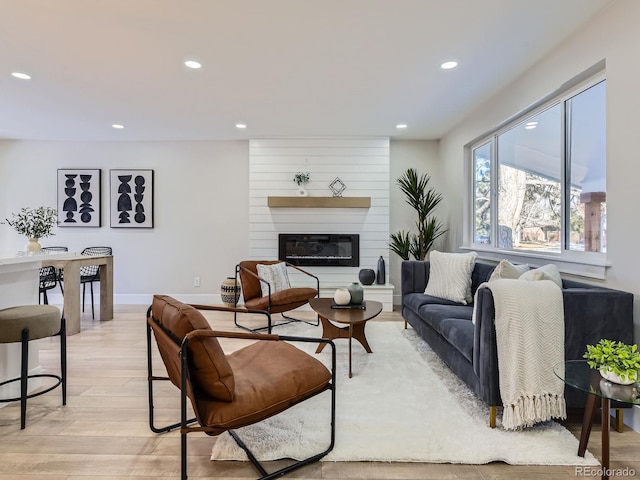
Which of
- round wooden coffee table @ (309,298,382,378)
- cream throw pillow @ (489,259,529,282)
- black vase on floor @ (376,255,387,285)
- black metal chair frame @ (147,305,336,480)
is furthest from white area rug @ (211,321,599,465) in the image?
black vase on floor @ (376,255,387,285)

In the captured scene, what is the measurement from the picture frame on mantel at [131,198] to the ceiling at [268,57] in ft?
3.33

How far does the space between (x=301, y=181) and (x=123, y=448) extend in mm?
3922

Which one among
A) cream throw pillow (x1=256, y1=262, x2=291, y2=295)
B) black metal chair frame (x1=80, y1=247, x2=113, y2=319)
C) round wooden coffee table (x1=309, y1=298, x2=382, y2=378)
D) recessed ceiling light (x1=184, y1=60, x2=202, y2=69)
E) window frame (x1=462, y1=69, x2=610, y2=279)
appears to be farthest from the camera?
black metal chair frame (x1=80, y1=247, x2=113, y2=319)

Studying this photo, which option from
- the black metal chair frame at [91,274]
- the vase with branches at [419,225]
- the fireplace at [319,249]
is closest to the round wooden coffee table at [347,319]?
the vase with branches at [419,225]

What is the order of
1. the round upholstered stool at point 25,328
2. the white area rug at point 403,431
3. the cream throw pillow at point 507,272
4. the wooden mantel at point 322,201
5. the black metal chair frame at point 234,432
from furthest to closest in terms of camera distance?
the wooden mantel at point 322,201
the cream throw pillow at point 507,272
the round upholstered stool at point 25,328
the white area rug at point 403,431
the black metal chair frame at point 234,432

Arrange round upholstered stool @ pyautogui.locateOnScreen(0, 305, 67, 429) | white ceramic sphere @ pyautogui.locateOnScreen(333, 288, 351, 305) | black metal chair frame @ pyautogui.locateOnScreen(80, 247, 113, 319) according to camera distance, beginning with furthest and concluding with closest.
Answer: black metal chair frame @ pyautogui.locateOnScreen(80, 247, 113, 319)
white ceramic sphere @ pyautogui.locateOnScreen(333, 288, 351, 305)
round upholstered stool @ pyautogui.locateOnScreen(0, 305, 67, 429)

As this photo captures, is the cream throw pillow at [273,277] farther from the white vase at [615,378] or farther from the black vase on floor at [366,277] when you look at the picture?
the white vase at [615,378]

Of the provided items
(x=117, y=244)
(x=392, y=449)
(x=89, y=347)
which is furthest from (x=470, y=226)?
(x=117, y=244)

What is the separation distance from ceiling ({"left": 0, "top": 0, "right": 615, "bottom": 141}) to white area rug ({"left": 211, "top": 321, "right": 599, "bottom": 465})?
8.31 ft

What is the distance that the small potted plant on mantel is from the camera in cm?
509

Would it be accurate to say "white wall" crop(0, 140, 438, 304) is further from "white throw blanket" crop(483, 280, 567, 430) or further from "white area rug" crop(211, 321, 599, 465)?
"white throw blanket" crop(483, 280, 567, 430)

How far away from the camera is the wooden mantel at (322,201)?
5070 mm

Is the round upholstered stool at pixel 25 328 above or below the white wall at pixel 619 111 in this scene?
below

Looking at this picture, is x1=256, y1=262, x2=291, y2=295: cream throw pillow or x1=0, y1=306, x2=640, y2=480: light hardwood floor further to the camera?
x1=256, y1=262, x2=291, y2=295: cream throw pillow
